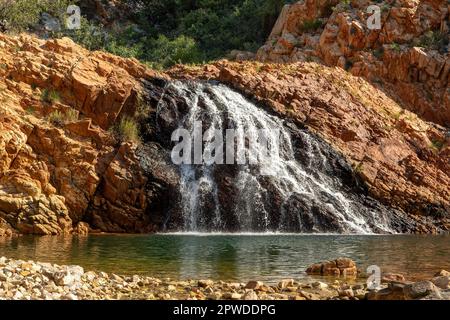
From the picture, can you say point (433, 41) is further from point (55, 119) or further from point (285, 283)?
point (285, 283)

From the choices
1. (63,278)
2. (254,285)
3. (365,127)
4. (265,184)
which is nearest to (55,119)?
(265,184)

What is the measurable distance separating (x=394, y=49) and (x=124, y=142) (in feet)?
71.5

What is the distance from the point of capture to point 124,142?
105ft

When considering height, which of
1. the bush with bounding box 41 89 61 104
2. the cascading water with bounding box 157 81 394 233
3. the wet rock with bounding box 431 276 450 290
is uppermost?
the bush with bounding box 41 89 61 104

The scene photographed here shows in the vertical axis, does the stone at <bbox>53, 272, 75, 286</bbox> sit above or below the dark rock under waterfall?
below

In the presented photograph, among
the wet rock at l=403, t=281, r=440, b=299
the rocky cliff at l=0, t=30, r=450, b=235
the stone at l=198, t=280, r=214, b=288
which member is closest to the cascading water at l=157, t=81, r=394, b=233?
the rocky cliff at l=0, t=30, r=450, b=235

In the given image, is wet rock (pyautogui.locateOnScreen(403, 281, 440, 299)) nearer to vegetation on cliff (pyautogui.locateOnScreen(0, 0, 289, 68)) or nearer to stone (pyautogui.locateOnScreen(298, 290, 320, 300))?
stone (pyautogui.locateOnScreen(298, 290, 320, 300))

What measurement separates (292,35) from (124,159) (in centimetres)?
2259

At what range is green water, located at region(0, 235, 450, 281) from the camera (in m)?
17.3

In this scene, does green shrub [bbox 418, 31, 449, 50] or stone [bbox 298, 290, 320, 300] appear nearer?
stone [bbox 298, 290, 320, 300]

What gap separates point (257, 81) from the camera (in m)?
37.3

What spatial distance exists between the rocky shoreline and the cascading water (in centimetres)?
1587

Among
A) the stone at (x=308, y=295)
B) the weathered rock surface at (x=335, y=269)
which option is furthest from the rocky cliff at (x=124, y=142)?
the stone at (x=308, y=295)

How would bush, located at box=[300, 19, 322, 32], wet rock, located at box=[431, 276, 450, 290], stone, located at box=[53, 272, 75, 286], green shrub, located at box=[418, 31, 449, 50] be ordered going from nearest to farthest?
wet rock, located at box=[431, 276, 450, 290] → stone, located at box=[53, 272, 75, 286] → green shrub, located at box=[418, 31, 449, 50] → bush, located at box=[300, 19, 322, 32]
